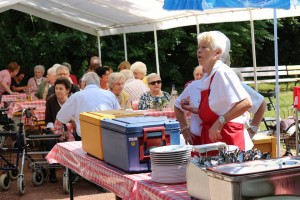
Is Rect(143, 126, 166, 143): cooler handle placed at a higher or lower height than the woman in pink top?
lower

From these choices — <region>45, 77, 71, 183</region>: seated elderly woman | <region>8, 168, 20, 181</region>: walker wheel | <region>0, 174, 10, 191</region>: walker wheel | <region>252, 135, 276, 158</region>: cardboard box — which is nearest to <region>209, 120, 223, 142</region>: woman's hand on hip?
<region>252, 135, 276, 158</region>: cardboard box

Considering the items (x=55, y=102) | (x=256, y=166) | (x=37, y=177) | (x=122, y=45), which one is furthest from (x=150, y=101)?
(x=122, y=45)

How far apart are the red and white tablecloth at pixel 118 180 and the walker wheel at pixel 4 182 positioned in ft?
9.67

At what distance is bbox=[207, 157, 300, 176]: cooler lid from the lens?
2.39 metres

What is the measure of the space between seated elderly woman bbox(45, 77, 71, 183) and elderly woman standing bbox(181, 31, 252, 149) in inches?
168

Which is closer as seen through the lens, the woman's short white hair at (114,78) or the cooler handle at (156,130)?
the cooler handle at (156,130)

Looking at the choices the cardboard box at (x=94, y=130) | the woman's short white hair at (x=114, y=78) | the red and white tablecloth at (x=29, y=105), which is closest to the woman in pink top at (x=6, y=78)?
the red and white tablecloth at (x=29, y=105)

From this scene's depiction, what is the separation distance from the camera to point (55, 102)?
794 centimetres

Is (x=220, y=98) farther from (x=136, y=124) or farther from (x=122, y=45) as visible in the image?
(x=122, y=45)

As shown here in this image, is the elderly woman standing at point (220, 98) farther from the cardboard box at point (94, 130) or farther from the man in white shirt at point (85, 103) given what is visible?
the man in white shirt at point (85, 103)

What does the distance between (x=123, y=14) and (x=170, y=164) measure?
9.55 meters

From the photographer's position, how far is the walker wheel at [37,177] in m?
7.70

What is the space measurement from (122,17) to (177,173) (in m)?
9.97

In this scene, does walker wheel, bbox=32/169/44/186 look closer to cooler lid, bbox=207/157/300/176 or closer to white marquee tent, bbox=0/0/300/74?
white marquee tent, bbox=0/0/300/74
